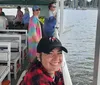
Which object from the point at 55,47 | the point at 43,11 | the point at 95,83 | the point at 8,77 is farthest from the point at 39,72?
the point at 43,11

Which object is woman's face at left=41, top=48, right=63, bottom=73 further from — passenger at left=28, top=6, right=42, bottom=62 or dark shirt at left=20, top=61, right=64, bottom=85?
passenger at left=28, top=6, right=42, bottom=62

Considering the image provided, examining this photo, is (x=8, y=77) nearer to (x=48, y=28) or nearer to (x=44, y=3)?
(x=48, y=28)

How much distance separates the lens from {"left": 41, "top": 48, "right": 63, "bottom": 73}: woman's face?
1.60m

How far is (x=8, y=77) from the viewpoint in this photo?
14.0 ft

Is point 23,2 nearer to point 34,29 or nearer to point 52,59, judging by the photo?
point 34,29

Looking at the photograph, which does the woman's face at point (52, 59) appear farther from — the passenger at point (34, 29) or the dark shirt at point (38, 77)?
the passenger at point (34, 29)

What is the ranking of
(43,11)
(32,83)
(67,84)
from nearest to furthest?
(32,83), (67,84), (43,11)

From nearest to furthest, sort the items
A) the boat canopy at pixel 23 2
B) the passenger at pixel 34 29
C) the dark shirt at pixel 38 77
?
the dark shirt at pixel 38 77, the passenger at pixel 34 29, the boat canopy at pixel 23 2

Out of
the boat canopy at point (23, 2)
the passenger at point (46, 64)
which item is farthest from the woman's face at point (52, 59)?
the boat canopy at point (23, 2)

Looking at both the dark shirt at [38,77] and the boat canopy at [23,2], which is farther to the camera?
the boat canopy at [23,2]

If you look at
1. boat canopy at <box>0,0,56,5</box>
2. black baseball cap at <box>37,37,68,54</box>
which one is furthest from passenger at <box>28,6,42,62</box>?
boat canopy at <box>0,0,56,5</box>

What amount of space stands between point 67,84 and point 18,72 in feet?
10.7

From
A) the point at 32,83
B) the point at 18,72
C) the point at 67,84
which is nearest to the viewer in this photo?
the point at 32,83

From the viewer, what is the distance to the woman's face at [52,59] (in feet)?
5.26
